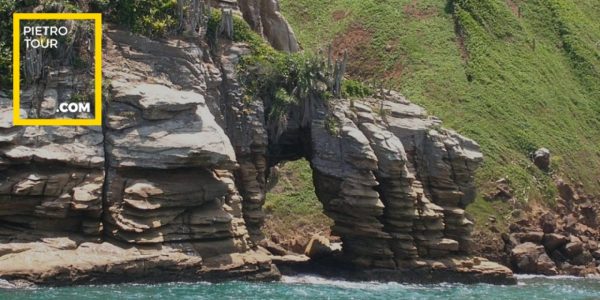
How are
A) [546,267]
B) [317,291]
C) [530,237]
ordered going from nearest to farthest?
[317,291] < [546,267] < [530,237]

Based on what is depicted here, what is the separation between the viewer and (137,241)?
42.9m

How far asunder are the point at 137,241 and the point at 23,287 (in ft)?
17.1

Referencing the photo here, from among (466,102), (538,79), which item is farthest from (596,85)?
(466,102)

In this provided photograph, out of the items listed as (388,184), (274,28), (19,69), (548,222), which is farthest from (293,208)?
(19,69)

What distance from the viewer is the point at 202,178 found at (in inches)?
1795

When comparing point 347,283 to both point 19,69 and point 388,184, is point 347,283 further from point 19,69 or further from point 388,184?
point 19,69

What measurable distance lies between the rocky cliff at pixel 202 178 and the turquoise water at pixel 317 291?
120cm

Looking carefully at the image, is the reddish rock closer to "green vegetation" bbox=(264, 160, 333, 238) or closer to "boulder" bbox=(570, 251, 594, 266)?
"boulder" bbox=(570, 251, 594, 266)

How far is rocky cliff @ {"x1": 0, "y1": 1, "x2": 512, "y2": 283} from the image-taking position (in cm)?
4225

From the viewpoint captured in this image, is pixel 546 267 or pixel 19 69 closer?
pixel 19 69

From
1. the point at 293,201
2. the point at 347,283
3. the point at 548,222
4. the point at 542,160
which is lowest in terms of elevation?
the point at 347,283

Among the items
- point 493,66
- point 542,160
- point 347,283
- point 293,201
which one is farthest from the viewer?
point 493,66

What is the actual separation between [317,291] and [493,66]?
42.1 meters

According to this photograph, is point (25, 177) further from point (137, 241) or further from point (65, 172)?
point (137, 241)
